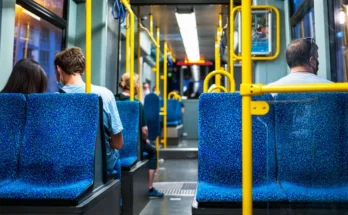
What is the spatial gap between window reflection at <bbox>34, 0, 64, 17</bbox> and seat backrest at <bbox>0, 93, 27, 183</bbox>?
211cm

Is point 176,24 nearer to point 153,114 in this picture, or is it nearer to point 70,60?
point 153,114

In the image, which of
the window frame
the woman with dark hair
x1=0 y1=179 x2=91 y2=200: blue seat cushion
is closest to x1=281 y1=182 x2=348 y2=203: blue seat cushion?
x1=0 y1=179 x2=91 y2=200: blue seat cushion

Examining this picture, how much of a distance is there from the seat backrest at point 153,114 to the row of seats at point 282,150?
13.2 ft

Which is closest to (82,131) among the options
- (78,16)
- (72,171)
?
(72,171)

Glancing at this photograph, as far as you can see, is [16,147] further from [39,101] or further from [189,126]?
[189,126]

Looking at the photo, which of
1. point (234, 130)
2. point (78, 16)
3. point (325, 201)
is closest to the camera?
point (325, 201)

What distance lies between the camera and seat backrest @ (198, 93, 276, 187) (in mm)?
1888

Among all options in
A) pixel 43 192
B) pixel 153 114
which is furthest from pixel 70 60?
pixel 153 114

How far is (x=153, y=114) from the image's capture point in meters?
5.97

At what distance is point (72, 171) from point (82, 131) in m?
0.23

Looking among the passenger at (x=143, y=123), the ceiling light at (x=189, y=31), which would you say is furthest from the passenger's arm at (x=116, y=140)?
the ceiling light at (x=189, y=31)

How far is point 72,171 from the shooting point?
1.94 meters

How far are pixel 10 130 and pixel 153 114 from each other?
3.99m

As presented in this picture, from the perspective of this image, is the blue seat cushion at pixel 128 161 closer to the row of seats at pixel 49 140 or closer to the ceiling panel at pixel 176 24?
the row of seats at pixel 49 140
